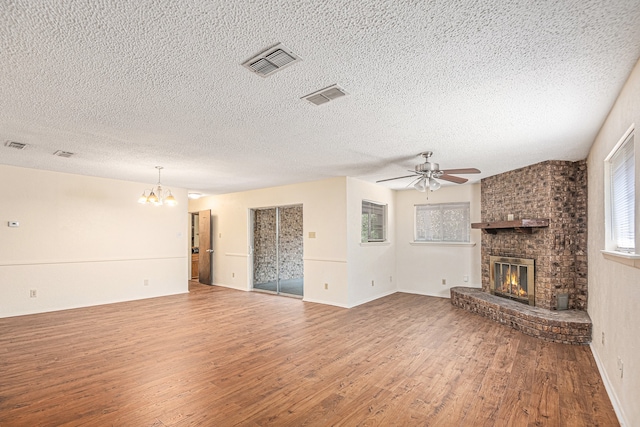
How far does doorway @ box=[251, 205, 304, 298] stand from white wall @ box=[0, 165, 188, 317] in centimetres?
183

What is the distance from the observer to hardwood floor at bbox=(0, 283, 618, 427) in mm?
2395

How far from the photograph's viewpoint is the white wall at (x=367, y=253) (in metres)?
6.12

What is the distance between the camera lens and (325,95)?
8.23 ft

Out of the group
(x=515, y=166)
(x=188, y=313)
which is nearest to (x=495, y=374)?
(x=515, y=166)

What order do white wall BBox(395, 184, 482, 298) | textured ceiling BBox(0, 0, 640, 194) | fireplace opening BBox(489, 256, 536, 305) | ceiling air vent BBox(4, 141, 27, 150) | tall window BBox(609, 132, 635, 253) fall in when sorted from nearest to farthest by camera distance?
textured ceiling BBox(0, 0, 640, 194) → tall window BBox(609, 132, 635, 253) → ceiling air vent BBox(4, 141, 27, 150) → fireplace opening BBox(489, 256, 536, 305) → white wall BBox(395, 184, 482, 298)

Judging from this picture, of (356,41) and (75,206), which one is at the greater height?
(356,41)

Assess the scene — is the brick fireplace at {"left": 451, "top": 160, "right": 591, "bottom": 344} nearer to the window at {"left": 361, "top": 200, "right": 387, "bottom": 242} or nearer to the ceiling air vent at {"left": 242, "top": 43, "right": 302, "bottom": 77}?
the window at {"left": 361, "top": 200, "right": 387, "bottom": 242}

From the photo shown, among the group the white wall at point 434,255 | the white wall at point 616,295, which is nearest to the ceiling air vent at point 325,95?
the white wall at point 616,295

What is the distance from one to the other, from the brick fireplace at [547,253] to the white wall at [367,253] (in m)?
2.01

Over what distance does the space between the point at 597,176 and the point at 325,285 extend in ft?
14.5

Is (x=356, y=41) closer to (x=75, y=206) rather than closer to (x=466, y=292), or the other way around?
(x=466, y=292)

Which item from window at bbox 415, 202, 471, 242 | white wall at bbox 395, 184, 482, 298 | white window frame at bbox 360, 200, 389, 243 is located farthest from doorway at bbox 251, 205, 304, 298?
window at bbox 415, 202, 471, 242

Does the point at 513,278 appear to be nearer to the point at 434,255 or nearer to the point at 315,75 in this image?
the point at 434,255

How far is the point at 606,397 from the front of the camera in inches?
105
